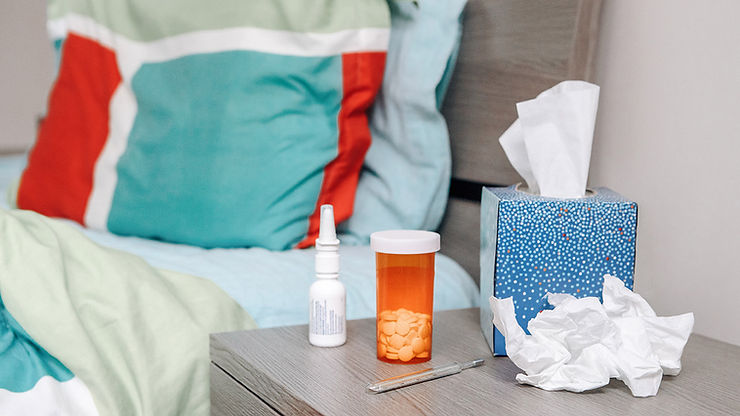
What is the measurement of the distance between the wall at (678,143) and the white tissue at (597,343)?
0.78ft

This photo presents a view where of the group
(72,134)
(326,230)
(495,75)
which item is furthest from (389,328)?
(72,134)

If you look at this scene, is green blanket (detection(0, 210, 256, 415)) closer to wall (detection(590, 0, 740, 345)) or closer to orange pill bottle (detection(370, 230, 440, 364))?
orange pill bottle (detection(370, 230, 440, 364))

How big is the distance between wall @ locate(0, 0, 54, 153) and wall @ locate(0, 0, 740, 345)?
2668 mm

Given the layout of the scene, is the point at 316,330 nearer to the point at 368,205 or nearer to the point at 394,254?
the point at 394,254

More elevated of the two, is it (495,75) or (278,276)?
(495,75)

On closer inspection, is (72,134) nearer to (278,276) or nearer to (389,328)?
(278,276)

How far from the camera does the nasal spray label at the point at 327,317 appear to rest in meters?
0.73

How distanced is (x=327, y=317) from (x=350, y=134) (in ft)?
1.55

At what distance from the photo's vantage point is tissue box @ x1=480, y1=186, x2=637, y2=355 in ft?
2.25

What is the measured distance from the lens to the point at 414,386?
0.62 meters

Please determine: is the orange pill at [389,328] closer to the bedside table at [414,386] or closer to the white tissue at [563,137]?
the bedside table at [414,386]

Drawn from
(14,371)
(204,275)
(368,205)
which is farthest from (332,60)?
(14,371)

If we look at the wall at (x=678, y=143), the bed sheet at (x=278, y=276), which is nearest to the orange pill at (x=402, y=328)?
the bed sheet at (x=278, y=276)

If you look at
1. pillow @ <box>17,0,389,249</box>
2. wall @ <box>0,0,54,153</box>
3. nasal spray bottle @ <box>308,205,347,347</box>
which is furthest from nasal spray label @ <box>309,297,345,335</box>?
wall @ <box>0,0,54,153</box>
